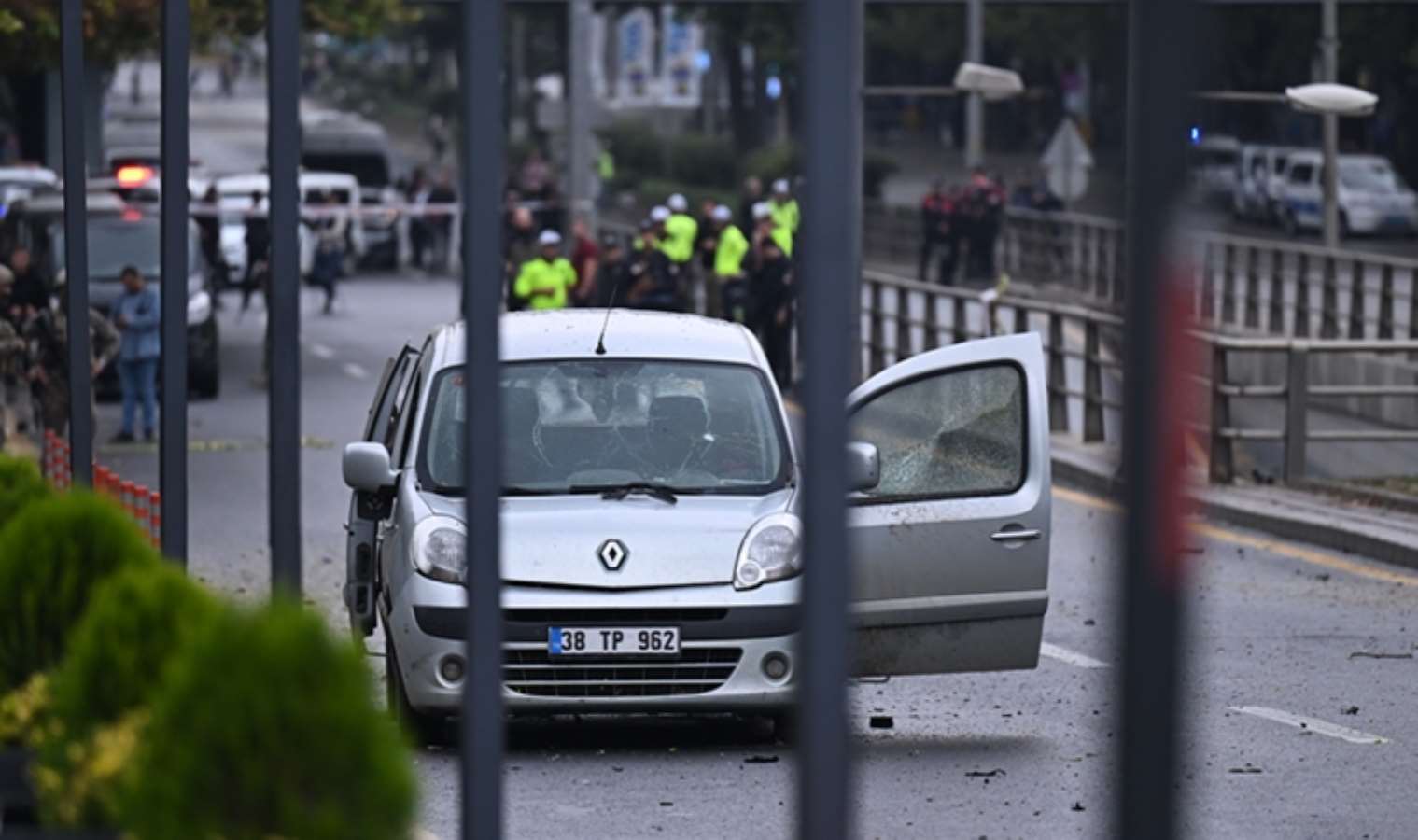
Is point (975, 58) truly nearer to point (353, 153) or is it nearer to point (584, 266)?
point (353, 153)

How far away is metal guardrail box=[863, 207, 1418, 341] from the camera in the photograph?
30266 mm

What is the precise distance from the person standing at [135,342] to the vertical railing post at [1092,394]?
7.28 meters

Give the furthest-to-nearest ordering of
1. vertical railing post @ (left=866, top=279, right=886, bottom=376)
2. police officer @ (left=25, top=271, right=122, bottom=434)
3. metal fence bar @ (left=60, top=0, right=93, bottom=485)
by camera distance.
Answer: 1. vertical railing post @ (left=866, top=279, right=886, bottom=376)
2. police officer @ (left=25, top=271, right=122, bottom=434)
3. metal fence bar @ (left=60, top=0, right=93, bottom=485)

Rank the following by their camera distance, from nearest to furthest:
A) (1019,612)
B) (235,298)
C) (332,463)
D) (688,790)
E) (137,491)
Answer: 1. (688,790)
2. (1019,612)
3. (137,491)
4. (332,463)
5. (235,298)

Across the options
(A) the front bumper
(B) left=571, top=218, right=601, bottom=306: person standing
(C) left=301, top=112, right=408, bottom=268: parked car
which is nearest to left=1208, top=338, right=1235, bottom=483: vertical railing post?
(A) the front bumper

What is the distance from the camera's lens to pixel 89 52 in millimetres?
31578

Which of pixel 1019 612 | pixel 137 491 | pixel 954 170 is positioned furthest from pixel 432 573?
pixel 954 170

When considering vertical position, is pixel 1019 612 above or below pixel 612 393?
below

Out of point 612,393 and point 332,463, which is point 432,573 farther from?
point 332,463

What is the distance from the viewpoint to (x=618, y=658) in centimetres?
1023

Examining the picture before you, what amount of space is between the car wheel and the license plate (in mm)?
617

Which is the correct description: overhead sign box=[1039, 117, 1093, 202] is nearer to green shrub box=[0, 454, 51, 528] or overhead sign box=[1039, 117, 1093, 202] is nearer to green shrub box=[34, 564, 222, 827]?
green shrub box=[0, 454, 51, 528]

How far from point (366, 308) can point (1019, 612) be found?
3401cm

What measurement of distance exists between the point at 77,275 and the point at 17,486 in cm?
534
